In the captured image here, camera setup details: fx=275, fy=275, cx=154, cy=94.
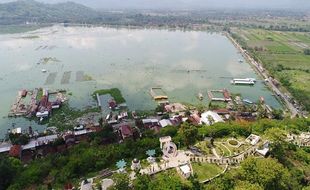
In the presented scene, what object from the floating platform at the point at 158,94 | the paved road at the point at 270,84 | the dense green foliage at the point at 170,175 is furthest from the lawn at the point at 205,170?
the paved road at the point at 270,84

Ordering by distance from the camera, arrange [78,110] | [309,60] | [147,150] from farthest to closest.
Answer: [309,60] → [78,110] → [147,150]

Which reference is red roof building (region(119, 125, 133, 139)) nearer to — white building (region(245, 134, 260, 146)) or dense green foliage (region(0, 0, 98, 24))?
white building (region(245, 134, 260, 146))

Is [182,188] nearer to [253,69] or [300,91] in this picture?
[300,91]

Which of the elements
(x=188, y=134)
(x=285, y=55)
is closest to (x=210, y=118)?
(x=188, y=134)

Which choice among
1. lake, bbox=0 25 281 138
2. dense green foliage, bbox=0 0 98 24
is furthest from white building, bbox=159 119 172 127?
dense green foliage, bbox=0 0 98 24

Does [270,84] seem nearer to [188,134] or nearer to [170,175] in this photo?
[188,134]

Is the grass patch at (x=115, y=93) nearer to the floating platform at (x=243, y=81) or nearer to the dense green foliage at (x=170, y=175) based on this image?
the dense green foliage at (x=170, y=175)

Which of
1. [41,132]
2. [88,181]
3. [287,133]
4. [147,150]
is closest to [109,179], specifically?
[88,181]
